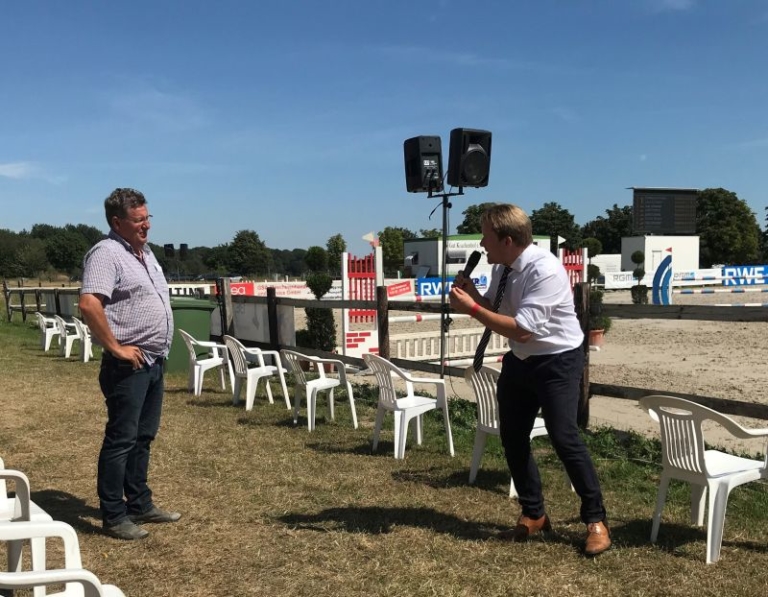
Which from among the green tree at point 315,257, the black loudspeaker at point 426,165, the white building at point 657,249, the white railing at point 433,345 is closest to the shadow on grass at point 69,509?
the black loudspeaker at point 426,165

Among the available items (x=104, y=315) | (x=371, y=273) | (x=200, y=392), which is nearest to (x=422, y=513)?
(x=104, y=315)

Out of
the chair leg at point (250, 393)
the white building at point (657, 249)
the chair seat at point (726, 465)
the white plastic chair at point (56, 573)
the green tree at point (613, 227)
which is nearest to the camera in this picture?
the white plastic chair at point (56, 573)

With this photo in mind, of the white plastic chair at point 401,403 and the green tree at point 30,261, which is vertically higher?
the green tree at point 30,261

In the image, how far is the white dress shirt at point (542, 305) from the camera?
2.93 metres

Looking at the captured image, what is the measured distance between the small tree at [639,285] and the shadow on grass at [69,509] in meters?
8.68

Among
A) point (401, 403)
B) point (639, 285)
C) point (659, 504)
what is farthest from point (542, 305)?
point (639, 285)

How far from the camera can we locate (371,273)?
11867 mm

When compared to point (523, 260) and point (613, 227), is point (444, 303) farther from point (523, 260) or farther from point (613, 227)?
point (613, 227)

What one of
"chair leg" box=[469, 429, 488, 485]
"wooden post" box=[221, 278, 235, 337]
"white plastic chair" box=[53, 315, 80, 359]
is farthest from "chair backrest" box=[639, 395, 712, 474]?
"white plastic chair" box=[53, 315, 80, 359]

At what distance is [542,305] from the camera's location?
293 cm

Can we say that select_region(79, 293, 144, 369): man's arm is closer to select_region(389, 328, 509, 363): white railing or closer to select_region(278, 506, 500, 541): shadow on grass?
select_region(278, 506, 500, 541): shadow on grass

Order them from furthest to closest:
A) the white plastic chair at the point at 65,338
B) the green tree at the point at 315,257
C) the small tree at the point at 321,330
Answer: the green tree at the point at 315,257 < the small tree at the point at 321,330 < the white plastic chair at the point at 65,338

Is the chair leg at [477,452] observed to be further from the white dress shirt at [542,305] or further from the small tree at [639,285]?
the small tree at [639,285]

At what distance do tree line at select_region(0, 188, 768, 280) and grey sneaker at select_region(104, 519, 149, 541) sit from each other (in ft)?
112
